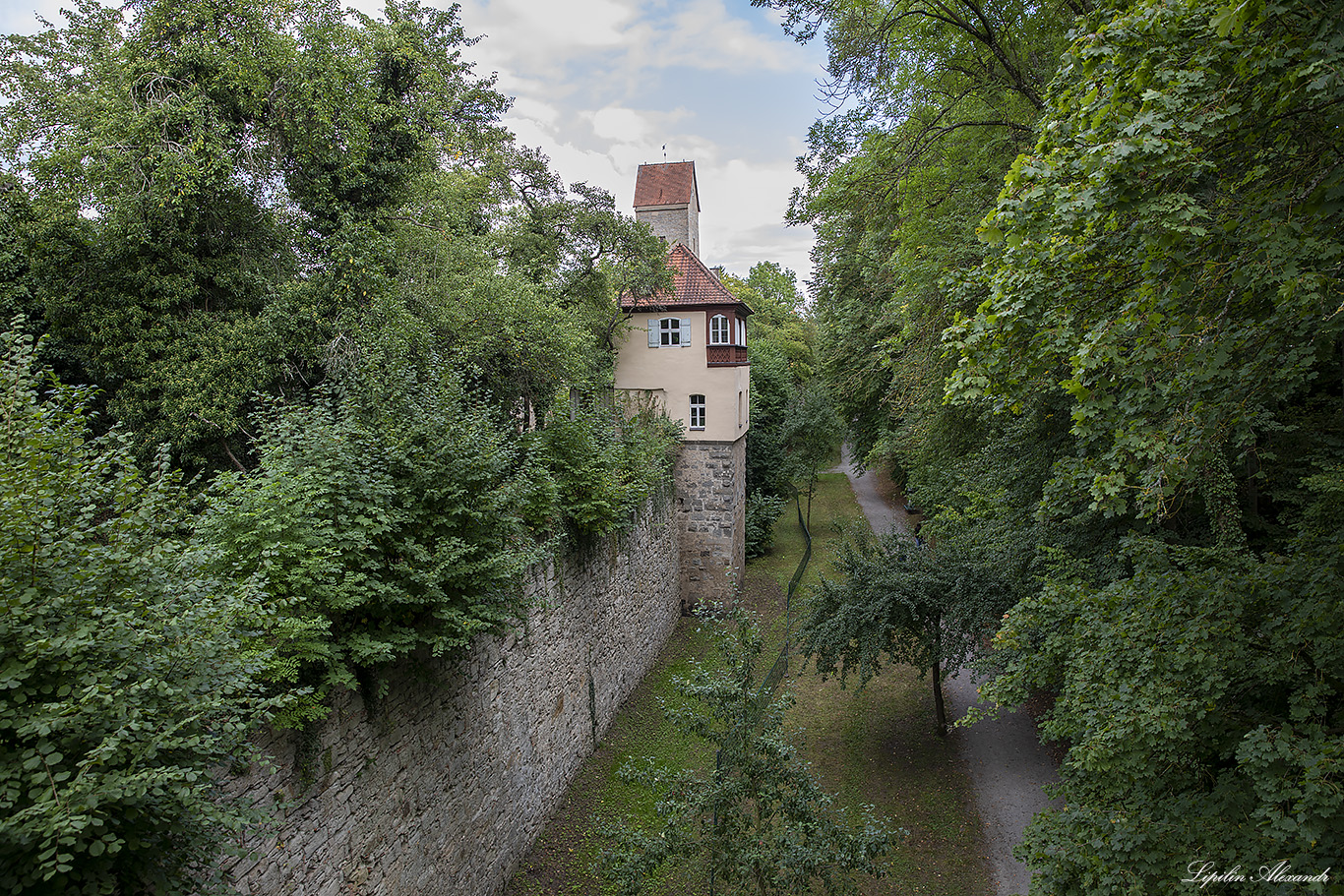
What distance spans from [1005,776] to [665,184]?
2235 cm

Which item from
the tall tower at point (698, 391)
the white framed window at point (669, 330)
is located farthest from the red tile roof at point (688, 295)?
the white framed window at point (669, 330)

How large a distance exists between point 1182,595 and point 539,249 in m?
14.9

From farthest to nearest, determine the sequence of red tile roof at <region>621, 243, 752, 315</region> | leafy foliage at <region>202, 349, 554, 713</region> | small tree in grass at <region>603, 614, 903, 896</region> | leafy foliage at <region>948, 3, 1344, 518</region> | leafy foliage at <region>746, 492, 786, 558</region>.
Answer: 1. leafy foliage at <region>746, 492, 786, 558</region>
2. red tile roof at <region>621, 243, 752, 315</region>
3. small tree in grass at <region>603, 614, 903, 896</region>
4. leafy foliage at <region>202, 349, 554, 713</region>
5. leafy foliage at <region>948, 3, 1344, 518</region>

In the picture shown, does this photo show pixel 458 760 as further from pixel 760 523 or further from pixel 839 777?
pixel 760 523

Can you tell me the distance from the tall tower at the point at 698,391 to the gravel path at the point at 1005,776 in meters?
7.22

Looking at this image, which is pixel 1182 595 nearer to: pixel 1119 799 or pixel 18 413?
pixel 1119 799

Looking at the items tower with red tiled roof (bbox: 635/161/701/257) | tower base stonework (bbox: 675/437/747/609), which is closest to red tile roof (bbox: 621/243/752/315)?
tower base stonework (bbox: 675/437/747/609)

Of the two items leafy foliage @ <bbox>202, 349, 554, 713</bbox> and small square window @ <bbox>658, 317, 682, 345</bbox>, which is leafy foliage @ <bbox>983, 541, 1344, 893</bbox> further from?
small square window @ <bbox>658, 317, 682, 345</bbox>

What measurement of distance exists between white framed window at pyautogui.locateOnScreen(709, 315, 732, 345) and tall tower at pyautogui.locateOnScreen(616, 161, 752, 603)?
0.03 metres

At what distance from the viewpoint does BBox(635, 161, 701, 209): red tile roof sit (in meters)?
25.3

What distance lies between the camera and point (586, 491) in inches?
402

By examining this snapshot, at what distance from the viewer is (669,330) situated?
61.1 feet

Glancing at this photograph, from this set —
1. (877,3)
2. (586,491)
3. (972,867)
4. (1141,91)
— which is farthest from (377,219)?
(972,867)

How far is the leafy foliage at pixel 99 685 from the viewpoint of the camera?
2768 mm
